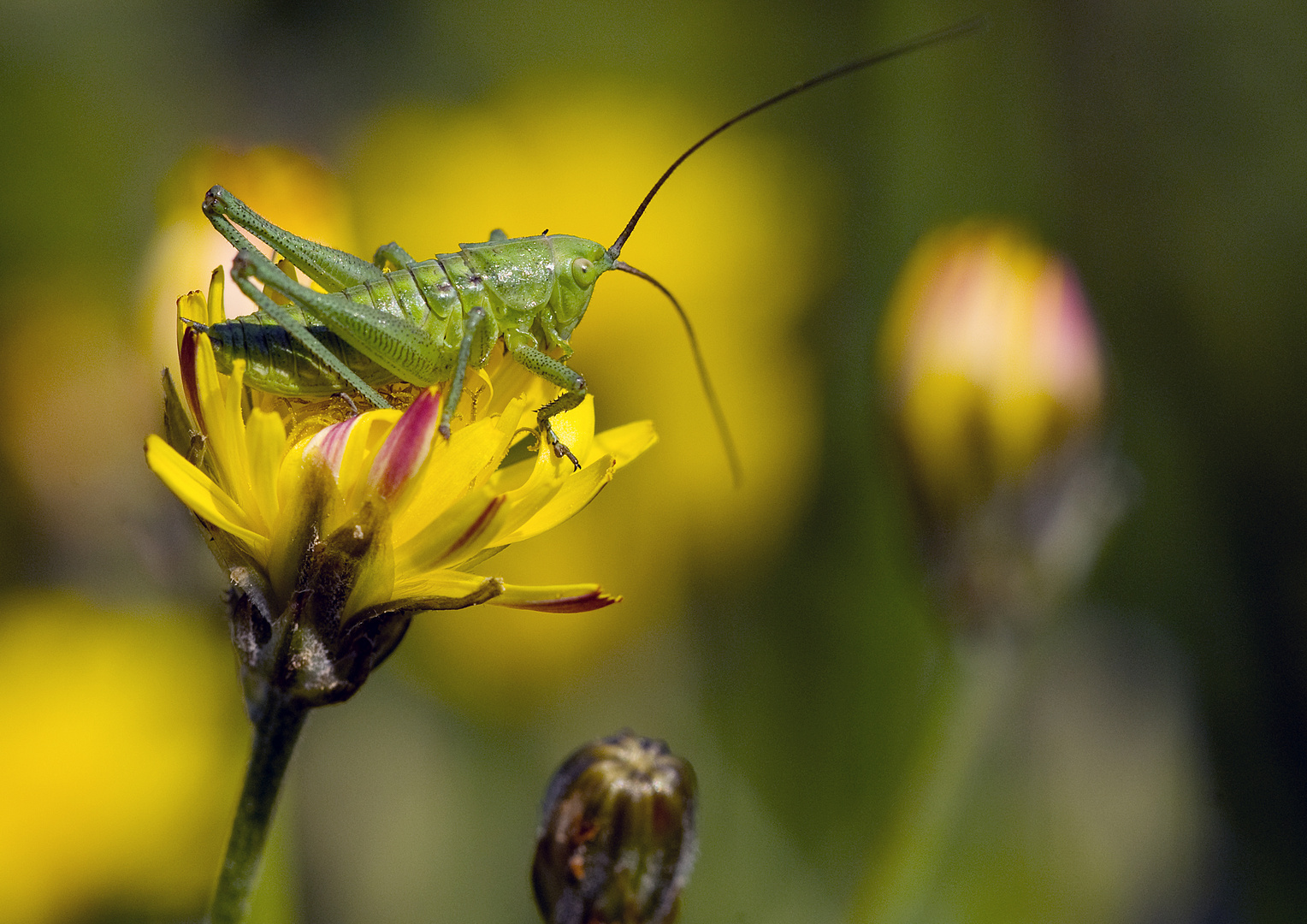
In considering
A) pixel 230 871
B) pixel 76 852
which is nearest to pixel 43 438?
pixel 76 852

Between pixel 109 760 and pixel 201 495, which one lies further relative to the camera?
pixel 109 760

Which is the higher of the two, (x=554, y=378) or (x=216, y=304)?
(x=216, y=304)

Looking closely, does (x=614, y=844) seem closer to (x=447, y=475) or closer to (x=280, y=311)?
(x=447, y=475)

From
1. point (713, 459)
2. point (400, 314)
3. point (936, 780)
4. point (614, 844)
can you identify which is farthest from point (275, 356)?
point (713, 459)

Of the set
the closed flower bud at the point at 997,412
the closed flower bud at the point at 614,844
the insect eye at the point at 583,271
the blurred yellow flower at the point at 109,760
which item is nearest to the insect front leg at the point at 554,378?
the insect eye at the point at 583,271

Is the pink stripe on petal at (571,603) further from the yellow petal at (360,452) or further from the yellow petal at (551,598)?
the yellow petal at (360,452)

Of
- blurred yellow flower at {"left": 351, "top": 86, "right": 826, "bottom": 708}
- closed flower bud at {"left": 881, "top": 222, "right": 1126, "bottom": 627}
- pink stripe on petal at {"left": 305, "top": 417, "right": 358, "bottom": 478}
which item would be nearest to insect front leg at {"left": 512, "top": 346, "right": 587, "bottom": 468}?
pink stripe on petal at {"left": 305, "top": 417, "right": 358, "bottom": 478}

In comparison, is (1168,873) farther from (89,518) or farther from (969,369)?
(89,518)
